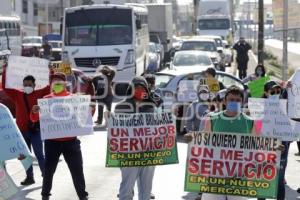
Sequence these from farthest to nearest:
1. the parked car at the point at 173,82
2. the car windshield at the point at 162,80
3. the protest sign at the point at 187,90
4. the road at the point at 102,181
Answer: the car windshield at the point at 162,80 → the parked car at the point at 173,82 → the protest sign at the point at 187,90 → the road at the point at 102,181

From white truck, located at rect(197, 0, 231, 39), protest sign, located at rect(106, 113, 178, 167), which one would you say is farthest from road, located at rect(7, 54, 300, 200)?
white truck, located at rect(197, 0, 231, 39)

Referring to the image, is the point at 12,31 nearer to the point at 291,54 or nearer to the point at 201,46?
the point at 201,46

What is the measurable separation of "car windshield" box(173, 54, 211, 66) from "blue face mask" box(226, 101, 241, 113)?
1989 cm

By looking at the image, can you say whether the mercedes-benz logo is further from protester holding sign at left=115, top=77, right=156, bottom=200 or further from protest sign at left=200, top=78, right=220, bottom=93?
protester holding sign at left=115, top=77, right=156, bottom=200

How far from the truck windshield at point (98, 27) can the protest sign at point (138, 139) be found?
19220 millimetres

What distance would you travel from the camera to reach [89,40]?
29.0m

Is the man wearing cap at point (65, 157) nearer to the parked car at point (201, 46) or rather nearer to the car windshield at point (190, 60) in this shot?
the car windshield at point (190, 60)

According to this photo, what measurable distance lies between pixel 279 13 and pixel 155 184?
1697 cm

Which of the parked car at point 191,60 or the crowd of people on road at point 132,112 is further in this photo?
the parked car at point 191,60

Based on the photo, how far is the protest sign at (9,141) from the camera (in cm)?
863

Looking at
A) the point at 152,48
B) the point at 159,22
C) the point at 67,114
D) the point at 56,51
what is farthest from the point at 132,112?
the point at 159,22

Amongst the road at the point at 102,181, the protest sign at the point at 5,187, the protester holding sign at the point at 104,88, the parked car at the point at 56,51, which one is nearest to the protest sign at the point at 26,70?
the road at the point at 102,181

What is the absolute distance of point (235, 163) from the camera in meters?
8.52

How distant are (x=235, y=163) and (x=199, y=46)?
27331 mm
